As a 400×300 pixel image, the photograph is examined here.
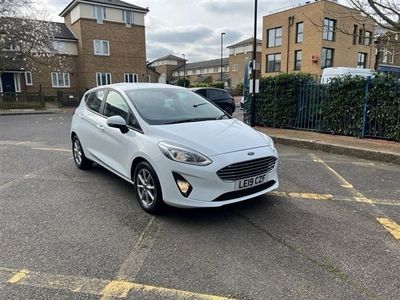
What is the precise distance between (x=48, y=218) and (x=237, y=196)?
2.35 m

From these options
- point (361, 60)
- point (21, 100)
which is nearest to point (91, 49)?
point (21, 100)

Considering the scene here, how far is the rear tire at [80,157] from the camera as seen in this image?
6166mm

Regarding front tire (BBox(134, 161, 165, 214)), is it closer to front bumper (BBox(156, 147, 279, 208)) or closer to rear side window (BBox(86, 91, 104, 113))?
front bumper (BBox(156, 147, 279, 208))

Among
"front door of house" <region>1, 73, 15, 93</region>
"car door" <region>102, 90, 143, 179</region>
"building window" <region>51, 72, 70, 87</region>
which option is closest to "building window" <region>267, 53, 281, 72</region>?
"building window" <region>51, 72, 70, 87</region>

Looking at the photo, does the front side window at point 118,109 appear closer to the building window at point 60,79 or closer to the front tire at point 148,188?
the front tire at point 148,188

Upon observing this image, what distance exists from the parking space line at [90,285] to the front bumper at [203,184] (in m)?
1.18

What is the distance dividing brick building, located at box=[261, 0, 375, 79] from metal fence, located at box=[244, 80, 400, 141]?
24.5 m

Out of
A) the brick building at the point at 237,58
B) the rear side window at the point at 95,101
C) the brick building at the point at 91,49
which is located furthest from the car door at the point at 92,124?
the brick building at the point at 237,58

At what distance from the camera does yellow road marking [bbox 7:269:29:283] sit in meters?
2.82

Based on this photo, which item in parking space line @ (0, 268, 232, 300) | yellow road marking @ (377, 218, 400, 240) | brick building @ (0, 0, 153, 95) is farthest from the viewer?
brick building @ (0, 0, 153, 95)

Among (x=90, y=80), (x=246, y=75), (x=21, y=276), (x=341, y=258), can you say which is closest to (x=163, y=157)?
(x=21, y=276)

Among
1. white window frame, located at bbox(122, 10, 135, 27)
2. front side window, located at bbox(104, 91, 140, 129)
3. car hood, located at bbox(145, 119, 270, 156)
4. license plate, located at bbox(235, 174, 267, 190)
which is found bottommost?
license plate, located at bbox(235, 174, 267, 190)

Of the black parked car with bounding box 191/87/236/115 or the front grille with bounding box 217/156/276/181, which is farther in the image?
the black parked car with bounding box 191/87/236/115

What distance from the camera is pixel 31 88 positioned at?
32.2m
